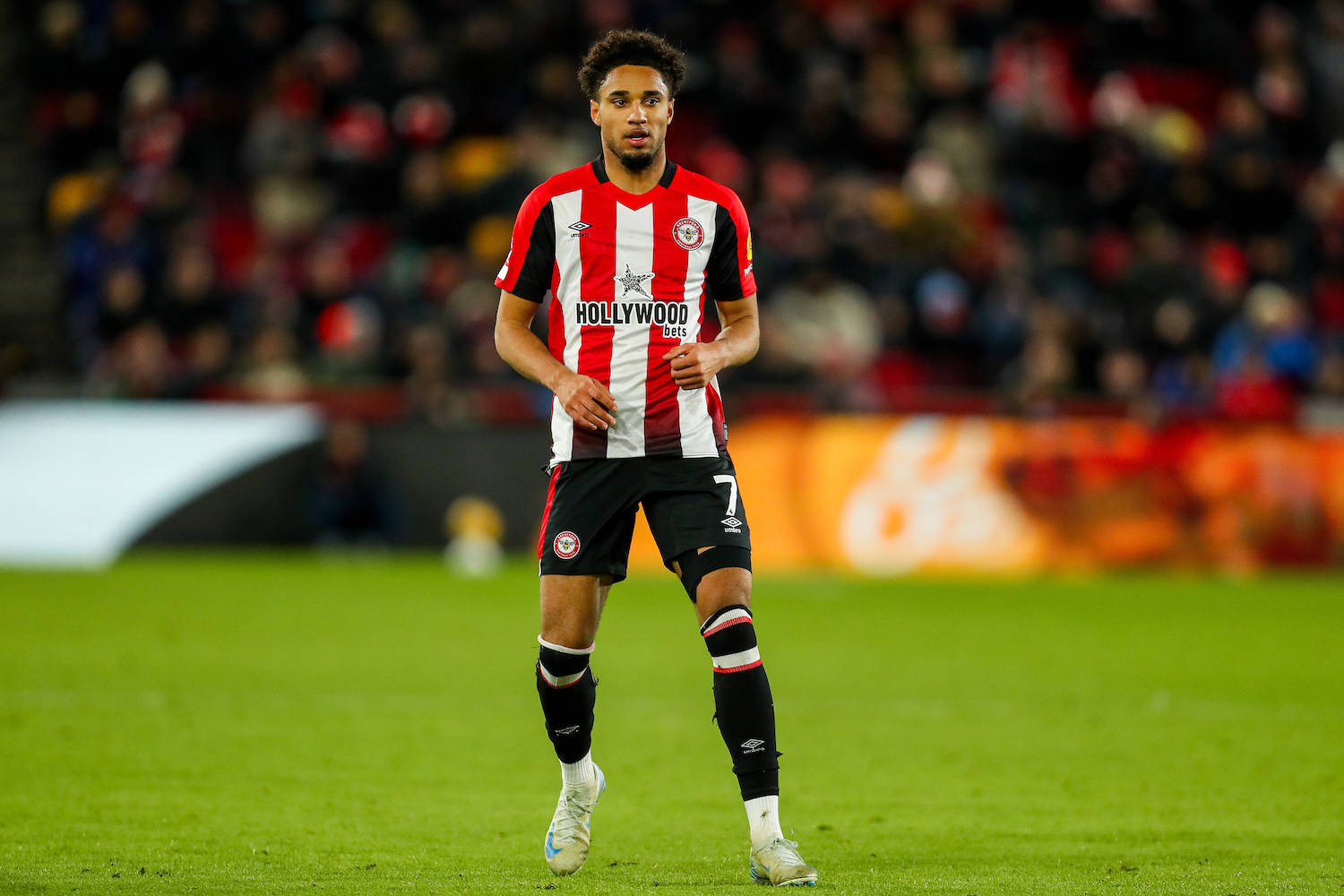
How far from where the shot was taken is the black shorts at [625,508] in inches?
207

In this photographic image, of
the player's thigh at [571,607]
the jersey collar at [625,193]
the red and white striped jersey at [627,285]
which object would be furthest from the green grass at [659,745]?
the jersey collar at [625,193]

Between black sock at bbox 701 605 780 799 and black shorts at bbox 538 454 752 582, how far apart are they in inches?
9.8

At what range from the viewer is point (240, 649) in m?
10.5

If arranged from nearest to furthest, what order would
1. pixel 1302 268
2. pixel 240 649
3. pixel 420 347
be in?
1. pixel 240 649
2. pixel 420 347
3. pixel 1302 268

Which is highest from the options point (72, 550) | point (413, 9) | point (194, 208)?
point (413, 9)

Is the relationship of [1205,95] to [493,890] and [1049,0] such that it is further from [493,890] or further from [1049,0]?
[493,890]

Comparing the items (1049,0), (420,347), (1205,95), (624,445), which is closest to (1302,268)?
(1205,95)

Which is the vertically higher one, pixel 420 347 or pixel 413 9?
pixel 413 9

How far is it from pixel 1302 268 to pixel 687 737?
13483 millimetres

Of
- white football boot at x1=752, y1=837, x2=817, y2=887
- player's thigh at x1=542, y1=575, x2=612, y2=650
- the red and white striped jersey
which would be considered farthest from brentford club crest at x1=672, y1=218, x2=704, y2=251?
white football boot at x1=752, y1=837, x2=817, y2=887

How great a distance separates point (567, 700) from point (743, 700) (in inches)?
24.2

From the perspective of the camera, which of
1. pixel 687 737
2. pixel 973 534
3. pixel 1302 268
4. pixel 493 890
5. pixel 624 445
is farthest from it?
pixel 1302 268

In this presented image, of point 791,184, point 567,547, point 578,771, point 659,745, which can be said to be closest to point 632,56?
point 567,547

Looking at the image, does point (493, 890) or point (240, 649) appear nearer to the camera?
point (493, 890)
